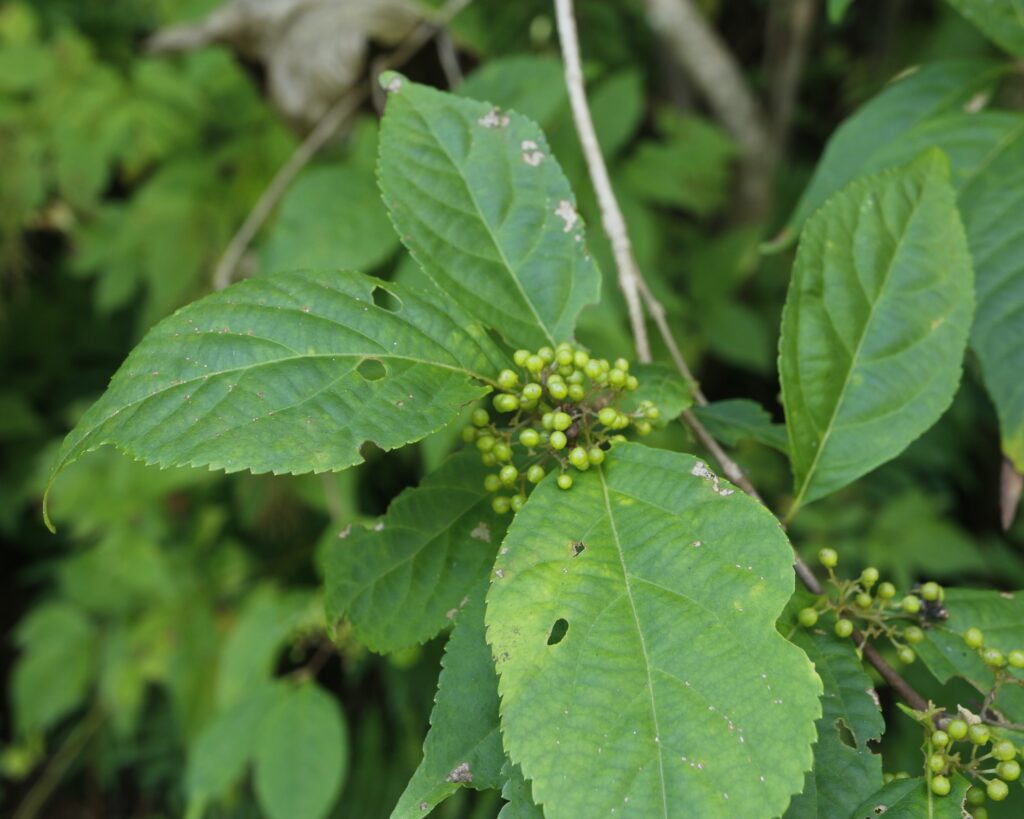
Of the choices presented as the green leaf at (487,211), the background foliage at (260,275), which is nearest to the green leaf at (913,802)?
the green leaf at (487,211)

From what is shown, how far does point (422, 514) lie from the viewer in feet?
3.45

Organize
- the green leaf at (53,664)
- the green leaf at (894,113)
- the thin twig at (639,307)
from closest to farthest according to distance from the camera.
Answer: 1. the thin twig at (639,307)
2. the green leaf at (894,113)
3. the green leaf at (53,664)

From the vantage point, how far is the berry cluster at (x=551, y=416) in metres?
0.94

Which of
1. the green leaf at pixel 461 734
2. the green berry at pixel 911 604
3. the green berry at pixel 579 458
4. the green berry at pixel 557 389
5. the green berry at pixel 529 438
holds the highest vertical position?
the green berry at pixel 557 389

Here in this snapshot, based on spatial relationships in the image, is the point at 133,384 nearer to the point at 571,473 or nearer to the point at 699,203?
the point at 571,473

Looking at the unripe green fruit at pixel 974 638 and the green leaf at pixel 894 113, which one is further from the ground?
the green leaf at pixel 894 113

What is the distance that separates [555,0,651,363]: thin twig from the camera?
1.25 m

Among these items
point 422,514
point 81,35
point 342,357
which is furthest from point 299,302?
point 81,35

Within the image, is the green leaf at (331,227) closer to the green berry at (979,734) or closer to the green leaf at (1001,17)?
the green leaf at (1001,17)

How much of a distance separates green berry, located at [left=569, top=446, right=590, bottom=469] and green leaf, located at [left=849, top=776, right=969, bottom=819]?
419 mm

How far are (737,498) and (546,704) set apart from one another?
27 cm

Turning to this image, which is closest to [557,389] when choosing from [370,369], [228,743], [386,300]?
[370,369]

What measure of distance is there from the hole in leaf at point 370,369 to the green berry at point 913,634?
2.13 feet

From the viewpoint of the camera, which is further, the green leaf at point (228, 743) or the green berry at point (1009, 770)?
the green leaf at point (228, 743)
